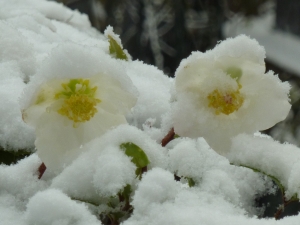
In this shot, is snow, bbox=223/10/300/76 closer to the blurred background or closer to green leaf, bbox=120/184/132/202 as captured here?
the blurred background

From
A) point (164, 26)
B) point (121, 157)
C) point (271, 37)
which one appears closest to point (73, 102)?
point (121, 157)

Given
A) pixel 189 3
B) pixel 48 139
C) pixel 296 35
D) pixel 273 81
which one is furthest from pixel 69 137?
pixel 296 35

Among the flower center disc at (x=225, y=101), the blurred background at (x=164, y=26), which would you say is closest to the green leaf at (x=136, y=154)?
the flower center disc at (x=225, y=101)

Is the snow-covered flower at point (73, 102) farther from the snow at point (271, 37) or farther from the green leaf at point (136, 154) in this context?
the snow at point (271, 37)

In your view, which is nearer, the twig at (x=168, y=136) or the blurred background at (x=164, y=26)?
the twig at (x=168, y=136)

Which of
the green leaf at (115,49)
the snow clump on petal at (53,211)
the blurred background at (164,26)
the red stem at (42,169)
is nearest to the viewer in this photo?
the snow clump on petal at (53,211)

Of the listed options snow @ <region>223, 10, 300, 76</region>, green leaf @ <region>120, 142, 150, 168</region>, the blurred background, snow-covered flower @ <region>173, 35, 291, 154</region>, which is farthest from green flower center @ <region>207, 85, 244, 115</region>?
snow @ <region>223, 10, 300, 76</region>

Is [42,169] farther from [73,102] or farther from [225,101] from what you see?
[225,101]

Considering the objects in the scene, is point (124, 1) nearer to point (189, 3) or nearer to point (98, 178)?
point (189, 3)
